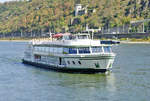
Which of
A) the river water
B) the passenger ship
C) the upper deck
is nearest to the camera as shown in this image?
the river water

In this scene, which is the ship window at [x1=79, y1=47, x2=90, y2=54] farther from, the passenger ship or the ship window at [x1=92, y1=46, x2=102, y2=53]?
the ship window at [x1=92, y1=46, x2=102, y2=53]

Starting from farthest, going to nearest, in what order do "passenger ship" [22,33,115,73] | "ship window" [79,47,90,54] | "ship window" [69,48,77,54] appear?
"ship window" [69,48,77,54]
"ship window" [79,47,90,54]
"passenger ship" [22,33,115,73]

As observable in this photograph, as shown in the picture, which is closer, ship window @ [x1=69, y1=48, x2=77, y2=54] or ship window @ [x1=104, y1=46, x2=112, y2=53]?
ship window @ [x1=69, y1=48, x2=77, y2=54]

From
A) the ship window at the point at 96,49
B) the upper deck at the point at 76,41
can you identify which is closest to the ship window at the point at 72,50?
the upper deck at the point at 76,41

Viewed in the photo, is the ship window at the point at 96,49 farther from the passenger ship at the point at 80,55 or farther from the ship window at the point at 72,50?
the ship window at the point at 72,50

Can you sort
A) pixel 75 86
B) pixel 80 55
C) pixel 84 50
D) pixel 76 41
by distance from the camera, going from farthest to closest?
pixel 76 41 < pixel 84 50 < pixel 80 55 < pixel 75 86

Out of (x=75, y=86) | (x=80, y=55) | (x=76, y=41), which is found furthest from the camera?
(x=76, y=41)

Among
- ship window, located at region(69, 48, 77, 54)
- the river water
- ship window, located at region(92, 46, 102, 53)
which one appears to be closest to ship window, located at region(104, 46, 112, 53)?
ship window, located at region(92, 46, 102, 53)

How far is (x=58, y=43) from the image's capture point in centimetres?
5800

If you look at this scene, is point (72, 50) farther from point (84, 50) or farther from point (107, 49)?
point (107, 49)

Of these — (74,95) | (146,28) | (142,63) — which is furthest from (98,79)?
(146,28)

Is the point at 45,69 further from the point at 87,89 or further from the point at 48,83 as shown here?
the point at 87,89

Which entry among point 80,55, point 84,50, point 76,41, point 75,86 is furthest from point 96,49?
point 75,86

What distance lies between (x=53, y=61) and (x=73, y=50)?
6035 mm
